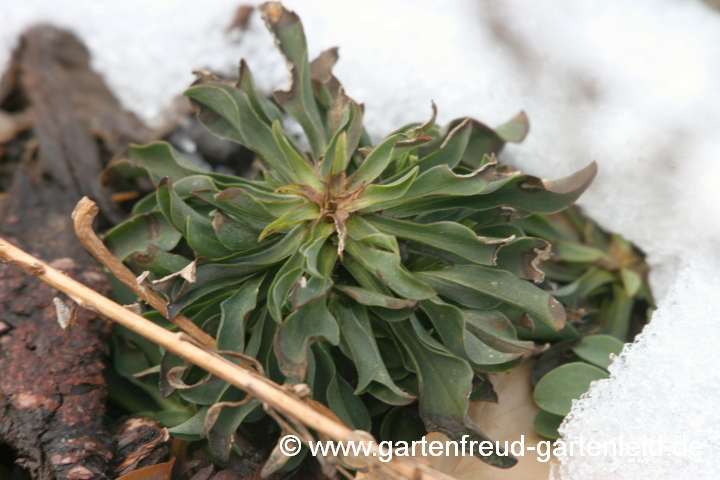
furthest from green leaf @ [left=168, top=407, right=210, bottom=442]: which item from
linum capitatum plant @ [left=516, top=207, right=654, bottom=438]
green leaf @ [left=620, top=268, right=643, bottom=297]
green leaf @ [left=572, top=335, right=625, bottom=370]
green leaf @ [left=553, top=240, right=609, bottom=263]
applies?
green leaf @ [left=620, top=268, right=643, bottom=297]

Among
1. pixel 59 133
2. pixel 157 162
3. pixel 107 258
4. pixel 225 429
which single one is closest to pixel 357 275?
pixel 225 429

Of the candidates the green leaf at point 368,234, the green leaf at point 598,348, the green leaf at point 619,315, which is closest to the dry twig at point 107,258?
the green leaf at point 368,234

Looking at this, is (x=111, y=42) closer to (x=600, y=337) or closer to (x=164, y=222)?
(x=164, y=222)

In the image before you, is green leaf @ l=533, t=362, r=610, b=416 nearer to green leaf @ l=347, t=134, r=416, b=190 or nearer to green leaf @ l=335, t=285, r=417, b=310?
green leaf @ l=335, t=285, r=417, b=310

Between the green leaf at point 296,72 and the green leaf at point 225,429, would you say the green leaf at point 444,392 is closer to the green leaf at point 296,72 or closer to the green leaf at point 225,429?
the green leaf at point 225,429

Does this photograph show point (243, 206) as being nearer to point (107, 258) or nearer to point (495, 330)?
point (107, 258)

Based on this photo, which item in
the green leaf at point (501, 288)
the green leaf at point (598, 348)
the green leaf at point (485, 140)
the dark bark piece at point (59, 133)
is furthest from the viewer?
the dark bark piece at point (59, 133)
